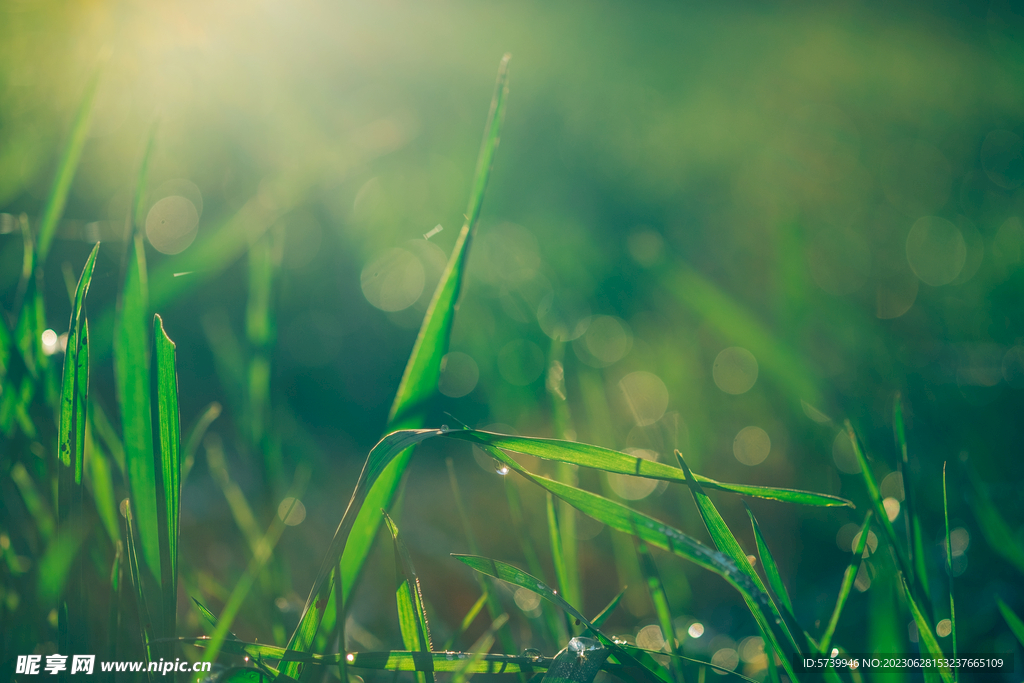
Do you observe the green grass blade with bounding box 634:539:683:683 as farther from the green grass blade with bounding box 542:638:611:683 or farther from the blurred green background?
the blurred green background

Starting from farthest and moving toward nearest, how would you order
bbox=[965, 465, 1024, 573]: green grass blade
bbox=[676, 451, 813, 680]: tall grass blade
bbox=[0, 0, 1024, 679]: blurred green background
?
1. bbox=[0, 0, 1024, 679]: blurred green background
2. bbox=[965, 465, 1024, 573]: green grass blade
3. bbox=[676, 451, 813, 680]: tall grass blade

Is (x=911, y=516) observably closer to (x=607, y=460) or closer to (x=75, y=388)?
(x=607, y=460)

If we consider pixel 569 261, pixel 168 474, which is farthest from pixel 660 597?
pixel 569 261

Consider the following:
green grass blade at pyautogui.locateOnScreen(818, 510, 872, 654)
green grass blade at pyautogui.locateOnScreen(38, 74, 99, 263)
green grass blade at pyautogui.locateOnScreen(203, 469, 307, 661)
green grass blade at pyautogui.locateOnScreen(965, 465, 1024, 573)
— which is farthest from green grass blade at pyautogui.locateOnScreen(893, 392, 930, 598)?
green grass blade at pyautogui.locateOnScreen(38, 74, 99, 263)

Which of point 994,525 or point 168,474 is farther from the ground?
point 168,474

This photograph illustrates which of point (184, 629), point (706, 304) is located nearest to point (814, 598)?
point (706, 304)
